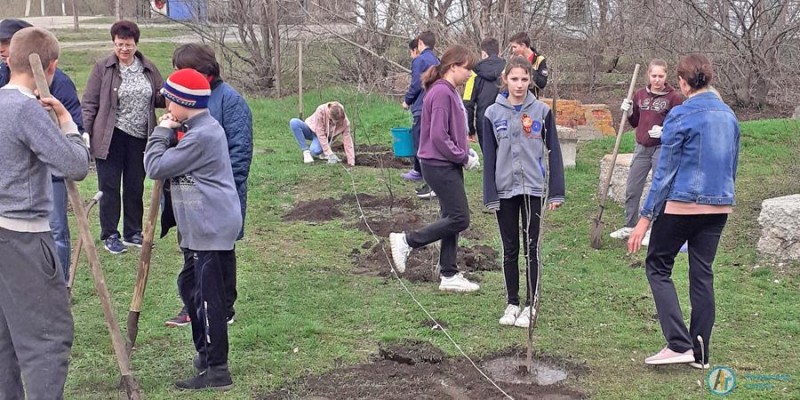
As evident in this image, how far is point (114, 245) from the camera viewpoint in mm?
7543

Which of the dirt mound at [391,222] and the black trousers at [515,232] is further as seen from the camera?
the dirt mound at [391,222]

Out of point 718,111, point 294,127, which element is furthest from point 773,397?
point 294,127

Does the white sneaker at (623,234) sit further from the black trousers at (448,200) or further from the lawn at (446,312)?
the black trousers at (448,200)

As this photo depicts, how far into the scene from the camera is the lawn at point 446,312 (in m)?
4.96

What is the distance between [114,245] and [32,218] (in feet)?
12.8

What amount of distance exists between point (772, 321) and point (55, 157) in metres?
4.51

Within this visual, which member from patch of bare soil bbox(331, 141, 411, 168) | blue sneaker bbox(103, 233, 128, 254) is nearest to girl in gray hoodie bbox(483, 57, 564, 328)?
blue sneaker bbox(103, 233, 128, 254)

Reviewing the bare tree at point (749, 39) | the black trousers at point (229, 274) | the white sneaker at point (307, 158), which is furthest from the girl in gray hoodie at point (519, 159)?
the bare tree at point (749, 39)

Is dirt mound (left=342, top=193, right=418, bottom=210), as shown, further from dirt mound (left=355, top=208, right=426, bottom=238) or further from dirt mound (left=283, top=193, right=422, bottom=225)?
dirt mound (left=355, top=208, right=426, bottom=238)

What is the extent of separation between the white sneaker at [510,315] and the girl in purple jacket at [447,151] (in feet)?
2.41

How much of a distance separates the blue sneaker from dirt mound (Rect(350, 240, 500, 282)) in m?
1.95

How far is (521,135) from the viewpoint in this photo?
5594mm

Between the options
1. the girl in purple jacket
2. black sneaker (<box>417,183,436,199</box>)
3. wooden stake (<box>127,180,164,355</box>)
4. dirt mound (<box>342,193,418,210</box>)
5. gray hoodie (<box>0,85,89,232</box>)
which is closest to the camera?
gray hoodie (<box>0,85,89,232</box>)

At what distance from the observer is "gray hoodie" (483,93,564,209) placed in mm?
5559
